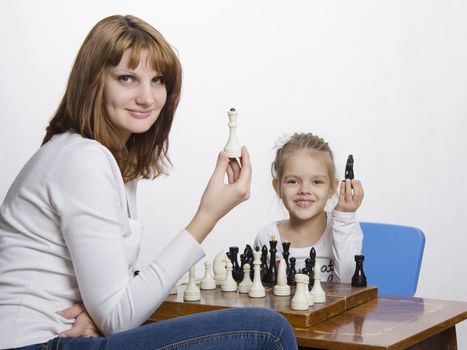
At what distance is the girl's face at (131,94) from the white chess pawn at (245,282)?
1.89 ft

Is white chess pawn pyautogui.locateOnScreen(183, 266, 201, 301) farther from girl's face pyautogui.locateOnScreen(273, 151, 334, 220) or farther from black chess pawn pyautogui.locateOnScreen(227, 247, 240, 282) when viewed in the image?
girl's face pyautogui.locateOnScreen(273, 151, 334, 220)

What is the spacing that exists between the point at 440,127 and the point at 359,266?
229 centimetres

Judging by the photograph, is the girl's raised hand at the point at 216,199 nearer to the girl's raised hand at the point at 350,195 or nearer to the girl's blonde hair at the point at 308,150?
the girl's raised hand at the point at 350,195

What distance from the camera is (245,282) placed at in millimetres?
2635

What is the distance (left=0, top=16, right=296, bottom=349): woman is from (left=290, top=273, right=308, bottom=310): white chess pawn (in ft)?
0.98

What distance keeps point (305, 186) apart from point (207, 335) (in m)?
1.31

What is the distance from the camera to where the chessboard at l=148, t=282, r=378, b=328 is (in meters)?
2.24

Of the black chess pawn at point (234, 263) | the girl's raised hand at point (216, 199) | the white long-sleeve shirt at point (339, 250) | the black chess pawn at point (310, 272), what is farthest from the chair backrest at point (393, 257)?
the girl's raised hand at point (216, 199)

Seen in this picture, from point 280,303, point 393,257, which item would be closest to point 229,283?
point 280,303

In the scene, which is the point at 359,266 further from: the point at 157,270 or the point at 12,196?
the point at 12,196

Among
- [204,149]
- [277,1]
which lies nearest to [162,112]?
[204,149]

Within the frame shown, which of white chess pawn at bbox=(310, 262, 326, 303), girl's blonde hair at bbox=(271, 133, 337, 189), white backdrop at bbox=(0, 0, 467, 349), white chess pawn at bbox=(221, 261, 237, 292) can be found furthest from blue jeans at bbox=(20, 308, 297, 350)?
white backdrop at bbox=(0, 0, 467, 349)

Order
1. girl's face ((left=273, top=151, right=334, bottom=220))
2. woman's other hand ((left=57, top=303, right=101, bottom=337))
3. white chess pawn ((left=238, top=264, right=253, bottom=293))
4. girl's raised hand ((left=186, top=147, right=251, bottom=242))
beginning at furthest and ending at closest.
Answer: girl's face ((left=273, top=151, right=334, bottom=220)), white chess pawn ((left=238, top=264, right=253, bottom=293)), girl's raised hand ((left=186, top=147, right=251, bottom=242)), woman's other hand ((left=57, top=303, right=101, bottom=337))

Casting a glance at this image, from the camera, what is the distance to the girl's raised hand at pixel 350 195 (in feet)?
9.84
